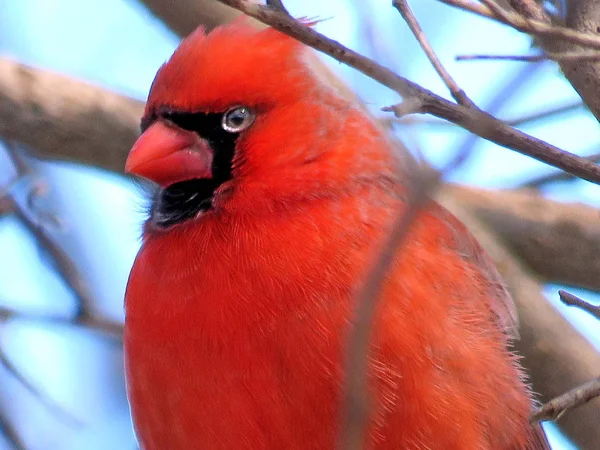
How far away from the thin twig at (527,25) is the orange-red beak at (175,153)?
1.05 meters

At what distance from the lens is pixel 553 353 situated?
3801 millimetres

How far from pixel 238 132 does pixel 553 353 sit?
154cm

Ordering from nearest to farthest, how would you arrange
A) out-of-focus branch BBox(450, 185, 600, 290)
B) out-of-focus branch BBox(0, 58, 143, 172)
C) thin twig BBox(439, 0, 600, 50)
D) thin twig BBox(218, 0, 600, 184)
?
thin twig BBox(218, 0, 600, 184), thin twig BBox(439, 0, 600, 50), out-of-focus branch BBox(0, 58, 143, 172), out-of-focus branch BBox(450, 185, 600, 290)

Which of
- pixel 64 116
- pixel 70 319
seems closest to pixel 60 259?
pixel 70 319

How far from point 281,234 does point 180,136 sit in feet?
1.42

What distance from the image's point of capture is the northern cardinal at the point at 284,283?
8.17 ft

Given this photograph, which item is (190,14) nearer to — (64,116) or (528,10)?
(64,116)

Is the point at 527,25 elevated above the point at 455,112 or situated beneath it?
elevated above

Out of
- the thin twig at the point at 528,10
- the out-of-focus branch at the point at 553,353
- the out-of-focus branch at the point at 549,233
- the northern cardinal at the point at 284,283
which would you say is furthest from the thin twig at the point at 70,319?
the thin twig at the point at 528,10

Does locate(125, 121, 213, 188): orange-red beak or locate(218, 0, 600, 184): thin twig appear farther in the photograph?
locate(125, 121, 213, 188): orange-red beak

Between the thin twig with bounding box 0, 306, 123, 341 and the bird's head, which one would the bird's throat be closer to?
the bird's head

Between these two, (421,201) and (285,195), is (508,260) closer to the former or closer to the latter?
(285,195)

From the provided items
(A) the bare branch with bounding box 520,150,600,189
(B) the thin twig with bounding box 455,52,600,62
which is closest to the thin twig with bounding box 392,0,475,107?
(B) the thin twig with bounding box 455,52,600,62

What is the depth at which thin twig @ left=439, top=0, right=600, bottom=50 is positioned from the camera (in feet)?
6.23
